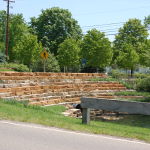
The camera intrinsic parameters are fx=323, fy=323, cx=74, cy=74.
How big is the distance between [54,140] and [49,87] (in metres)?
12.8

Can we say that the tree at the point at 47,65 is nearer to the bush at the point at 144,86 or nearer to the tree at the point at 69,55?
the tree at the point at 69,55

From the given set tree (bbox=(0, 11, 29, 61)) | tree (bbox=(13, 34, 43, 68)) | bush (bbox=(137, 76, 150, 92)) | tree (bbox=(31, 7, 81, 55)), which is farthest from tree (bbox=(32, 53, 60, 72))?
tree (bbox=(31, 7, 81, 55))

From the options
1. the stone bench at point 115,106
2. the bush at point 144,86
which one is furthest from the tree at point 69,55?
the stone bench at point 115,106

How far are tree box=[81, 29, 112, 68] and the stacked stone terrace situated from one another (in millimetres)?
23086

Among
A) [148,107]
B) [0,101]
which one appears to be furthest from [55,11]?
[148,107]

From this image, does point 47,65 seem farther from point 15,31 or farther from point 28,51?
point 15,31

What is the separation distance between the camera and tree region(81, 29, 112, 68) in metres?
50.8

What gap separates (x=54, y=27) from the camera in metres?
69.5

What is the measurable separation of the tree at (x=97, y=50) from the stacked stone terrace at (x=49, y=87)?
23086mm

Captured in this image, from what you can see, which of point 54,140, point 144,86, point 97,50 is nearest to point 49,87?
point 144,86

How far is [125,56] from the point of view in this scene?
57531 mm

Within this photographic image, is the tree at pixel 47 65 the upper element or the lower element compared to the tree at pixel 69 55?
lower

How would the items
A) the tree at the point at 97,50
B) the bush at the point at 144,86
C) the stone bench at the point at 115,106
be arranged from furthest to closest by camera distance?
the tree at the point at 97,50 → the bush at the point at 144,86 → the stone bench at the point at 115,106

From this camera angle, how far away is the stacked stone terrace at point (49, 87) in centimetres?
1744
